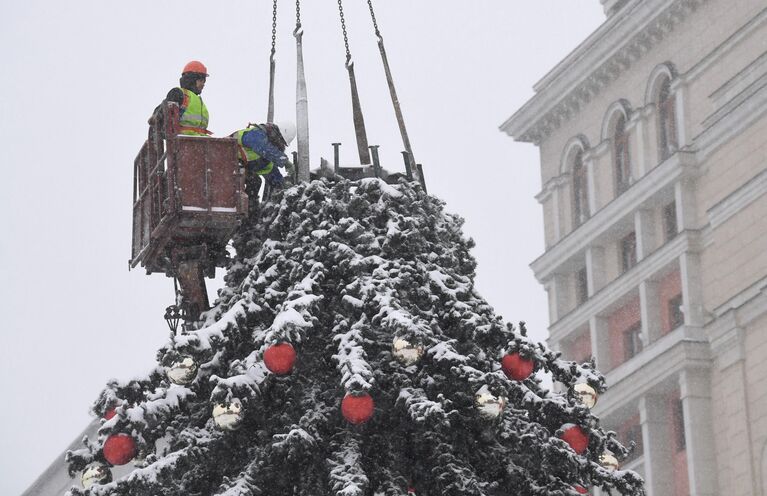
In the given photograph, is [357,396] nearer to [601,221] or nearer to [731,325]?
[731,325]

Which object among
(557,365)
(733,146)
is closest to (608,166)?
(733,146)

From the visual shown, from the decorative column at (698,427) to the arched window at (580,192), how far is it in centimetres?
752

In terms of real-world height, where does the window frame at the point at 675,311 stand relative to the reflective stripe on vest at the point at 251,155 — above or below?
above

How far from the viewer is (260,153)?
13.5m

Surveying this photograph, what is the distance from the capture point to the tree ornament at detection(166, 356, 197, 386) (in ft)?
35.6

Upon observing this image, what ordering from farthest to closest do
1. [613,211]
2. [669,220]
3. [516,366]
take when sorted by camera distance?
[613,211] < [669,220] < [516,366]

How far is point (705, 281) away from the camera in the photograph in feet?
144

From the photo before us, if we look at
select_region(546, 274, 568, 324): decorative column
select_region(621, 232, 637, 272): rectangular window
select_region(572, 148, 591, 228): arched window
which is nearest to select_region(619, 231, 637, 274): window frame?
select_region(621, 232, 637, 272): rectangular window

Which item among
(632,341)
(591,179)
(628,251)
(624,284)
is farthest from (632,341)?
(591,179)

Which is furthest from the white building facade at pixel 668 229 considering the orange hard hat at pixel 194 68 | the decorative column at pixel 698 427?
the orange hard hat at pixel 194 68

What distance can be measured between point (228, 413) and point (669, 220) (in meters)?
36.9

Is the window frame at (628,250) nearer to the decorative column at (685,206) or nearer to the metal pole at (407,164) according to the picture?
the decorative column at (685,206)

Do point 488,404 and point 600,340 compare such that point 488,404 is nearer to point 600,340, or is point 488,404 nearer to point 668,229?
point 668,229

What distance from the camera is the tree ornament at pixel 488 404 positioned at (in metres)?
10.5
